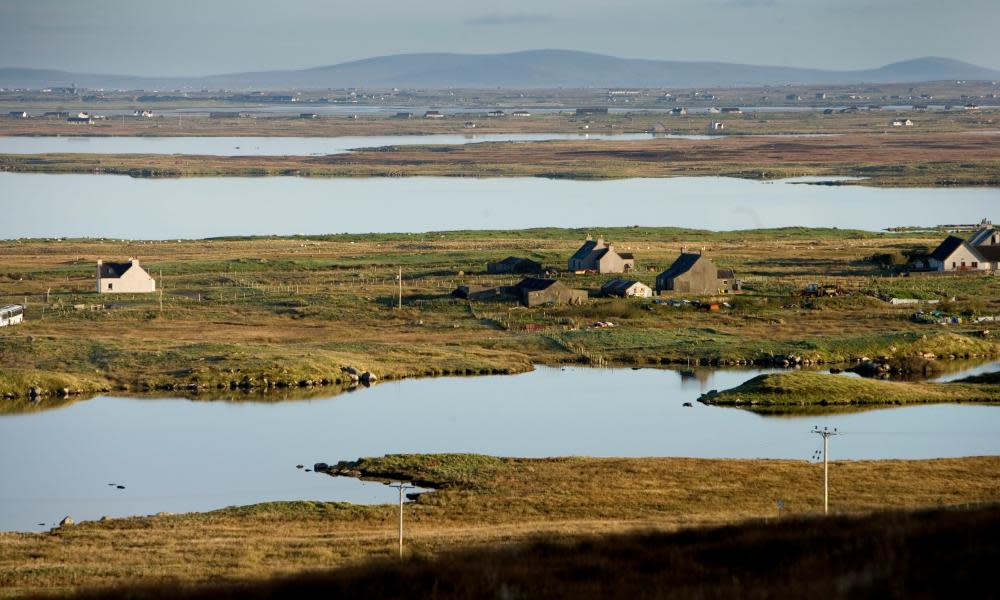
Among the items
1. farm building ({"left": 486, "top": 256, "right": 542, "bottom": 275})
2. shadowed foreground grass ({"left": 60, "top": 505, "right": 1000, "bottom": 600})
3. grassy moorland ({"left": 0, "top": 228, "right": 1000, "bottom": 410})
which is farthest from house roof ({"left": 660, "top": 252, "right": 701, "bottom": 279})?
shadowed foreground grass ({"left": 60, "top": 505, "right": 1000, "bottom": 600})

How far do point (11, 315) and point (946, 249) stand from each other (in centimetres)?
3983

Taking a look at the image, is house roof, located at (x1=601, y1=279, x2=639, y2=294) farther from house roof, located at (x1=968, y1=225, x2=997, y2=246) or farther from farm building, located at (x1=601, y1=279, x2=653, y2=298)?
house roof, located at (x1=968, y1=225, x2=997, y2=246)

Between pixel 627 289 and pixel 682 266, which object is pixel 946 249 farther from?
pixel 627 289

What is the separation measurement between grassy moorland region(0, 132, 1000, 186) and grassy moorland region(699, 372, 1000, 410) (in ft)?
265

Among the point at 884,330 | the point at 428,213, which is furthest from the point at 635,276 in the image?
the point at 428,213

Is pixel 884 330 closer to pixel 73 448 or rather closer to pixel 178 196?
pixel 73 448

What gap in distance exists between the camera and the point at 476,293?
2242 inches

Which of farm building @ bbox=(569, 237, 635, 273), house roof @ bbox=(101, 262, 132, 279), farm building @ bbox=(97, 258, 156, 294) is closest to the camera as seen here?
farm building @ bbox=(97, 258, 156, 294)

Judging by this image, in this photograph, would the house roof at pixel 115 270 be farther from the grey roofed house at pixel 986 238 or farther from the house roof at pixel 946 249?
the grey roofed house at pixel 986 238

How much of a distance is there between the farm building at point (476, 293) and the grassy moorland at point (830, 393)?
52.3 feet

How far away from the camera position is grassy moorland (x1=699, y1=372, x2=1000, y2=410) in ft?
136

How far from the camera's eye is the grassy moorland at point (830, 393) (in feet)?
136

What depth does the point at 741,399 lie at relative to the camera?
4159cm

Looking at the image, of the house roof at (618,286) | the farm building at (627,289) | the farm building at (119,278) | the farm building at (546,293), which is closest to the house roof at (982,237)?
the farm building at (627,289)
